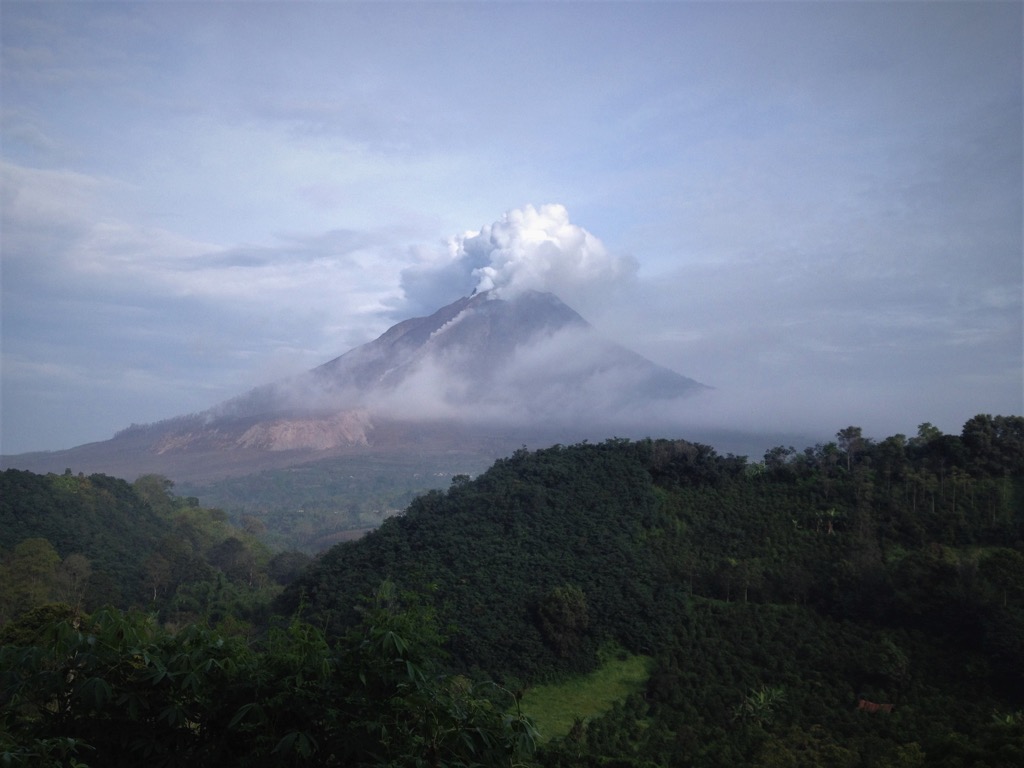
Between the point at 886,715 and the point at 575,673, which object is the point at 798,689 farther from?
the point at 575,673

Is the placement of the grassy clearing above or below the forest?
below

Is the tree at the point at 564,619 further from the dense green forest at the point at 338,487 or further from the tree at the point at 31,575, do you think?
the dense green forest at the point at 338,487

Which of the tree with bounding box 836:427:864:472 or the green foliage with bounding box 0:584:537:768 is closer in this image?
the green foliage with bounding box 0:584:537:768

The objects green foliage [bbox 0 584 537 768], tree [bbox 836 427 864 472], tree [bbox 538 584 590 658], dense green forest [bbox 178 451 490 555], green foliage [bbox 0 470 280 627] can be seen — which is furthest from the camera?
dense green forest [bbox 178 451 490 555]

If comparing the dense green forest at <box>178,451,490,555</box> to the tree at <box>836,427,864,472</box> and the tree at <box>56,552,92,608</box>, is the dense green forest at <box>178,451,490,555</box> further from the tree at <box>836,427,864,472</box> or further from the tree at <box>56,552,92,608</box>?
the tree at <box>836,427,864,472</box>

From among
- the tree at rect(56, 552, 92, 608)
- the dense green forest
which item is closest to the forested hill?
the tree at rect(56, 552, 92, 608)

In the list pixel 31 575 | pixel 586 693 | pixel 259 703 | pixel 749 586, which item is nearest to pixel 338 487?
pixel 31 575

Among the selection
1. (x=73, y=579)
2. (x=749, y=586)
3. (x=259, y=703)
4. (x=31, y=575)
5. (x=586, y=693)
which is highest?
(x=259, y=703)

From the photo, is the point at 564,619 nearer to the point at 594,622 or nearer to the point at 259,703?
the point at 594,622
